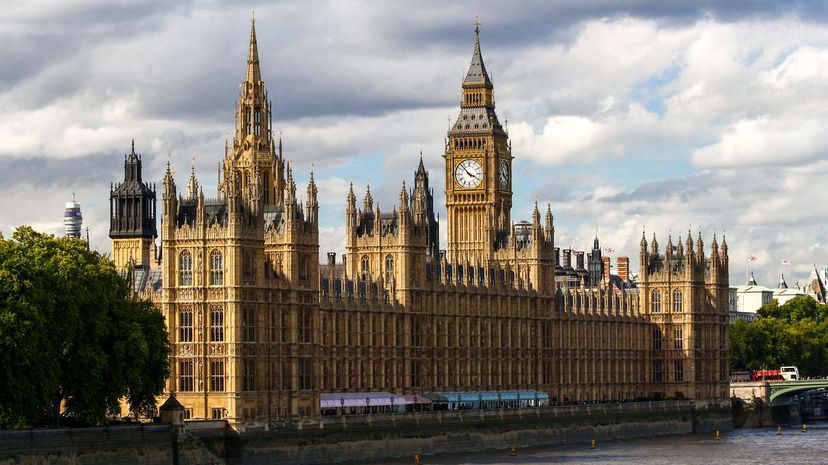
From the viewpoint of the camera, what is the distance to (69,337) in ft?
347

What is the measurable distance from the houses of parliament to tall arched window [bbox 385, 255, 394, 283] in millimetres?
101

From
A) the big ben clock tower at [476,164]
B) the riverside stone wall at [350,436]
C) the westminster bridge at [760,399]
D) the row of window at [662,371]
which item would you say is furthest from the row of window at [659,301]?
the big ben clock tower at [476,164]

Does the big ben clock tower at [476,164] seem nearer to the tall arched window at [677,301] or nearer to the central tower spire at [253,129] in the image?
the tall arched window at [677,301]

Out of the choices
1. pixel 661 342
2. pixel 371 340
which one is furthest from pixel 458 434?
pixel 661 342

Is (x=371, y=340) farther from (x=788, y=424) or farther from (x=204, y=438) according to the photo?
(x=788, y=424)

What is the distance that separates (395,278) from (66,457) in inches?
1978

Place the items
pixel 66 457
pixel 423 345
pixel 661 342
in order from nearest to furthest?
pixel 66 457, pixel 423 345, pixel 661 342

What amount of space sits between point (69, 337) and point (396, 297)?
47546 millimetres

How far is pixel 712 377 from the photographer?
194 metres

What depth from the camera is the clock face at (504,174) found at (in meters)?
196

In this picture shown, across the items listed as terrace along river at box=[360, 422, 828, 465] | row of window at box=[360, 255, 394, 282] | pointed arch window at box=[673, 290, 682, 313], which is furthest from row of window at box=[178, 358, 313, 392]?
pointed arch window at box=[673, 290, 682, 313]

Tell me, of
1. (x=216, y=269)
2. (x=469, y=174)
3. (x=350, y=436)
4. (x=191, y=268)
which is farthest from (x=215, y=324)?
(x=469, y=174)

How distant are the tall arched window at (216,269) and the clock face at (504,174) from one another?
77245mm

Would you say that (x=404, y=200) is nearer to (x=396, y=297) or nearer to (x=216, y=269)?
(x=396, y=297)
